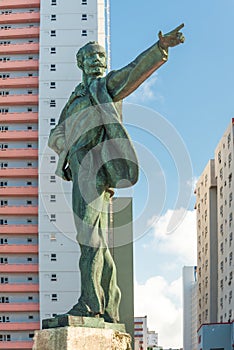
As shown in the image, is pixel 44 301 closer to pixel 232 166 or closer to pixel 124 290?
pixel 124 290

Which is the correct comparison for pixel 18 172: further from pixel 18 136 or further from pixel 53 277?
pixel 53 277

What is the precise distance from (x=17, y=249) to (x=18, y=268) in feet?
4.89


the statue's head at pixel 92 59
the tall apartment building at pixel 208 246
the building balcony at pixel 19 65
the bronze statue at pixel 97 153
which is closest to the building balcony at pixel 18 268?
the building balcony at pixel 19 65

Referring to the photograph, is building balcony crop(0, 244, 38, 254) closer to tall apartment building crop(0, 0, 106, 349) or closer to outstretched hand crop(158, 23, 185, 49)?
tall apartment building crop(0, 0, 106, 349)

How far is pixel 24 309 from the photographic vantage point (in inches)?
2372

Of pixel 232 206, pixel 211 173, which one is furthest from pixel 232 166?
pixel 211 173

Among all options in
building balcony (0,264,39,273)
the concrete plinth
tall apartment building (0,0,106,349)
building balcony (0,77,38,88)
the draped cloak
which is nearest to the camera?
the concrete plinth

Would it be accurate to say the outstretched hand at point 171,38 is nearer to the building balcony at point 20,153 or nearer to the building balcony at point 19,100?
the building balcony at point 20,153

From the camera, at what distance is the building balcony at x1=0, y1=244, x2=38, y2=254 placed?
6166 cm

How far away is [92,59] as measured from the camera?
893cm

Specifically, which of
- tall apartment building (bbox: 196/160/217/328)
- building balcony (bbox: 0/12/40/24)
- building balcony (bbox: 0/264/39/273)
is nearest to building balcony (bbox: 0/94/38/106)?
building balcony (bbox: 0/12/40/24)

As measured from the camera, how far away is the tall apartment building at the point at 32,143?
199ft

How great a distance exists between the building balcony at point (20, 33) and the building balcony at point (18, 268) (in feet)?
64.6

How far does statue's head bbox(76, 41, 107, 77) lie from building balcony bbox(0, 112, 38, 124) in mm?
56536
